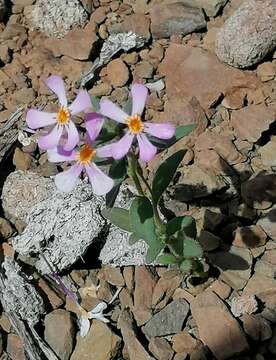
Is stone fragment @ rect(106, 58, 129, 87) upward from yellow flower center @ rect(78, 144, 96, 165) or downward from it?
downward

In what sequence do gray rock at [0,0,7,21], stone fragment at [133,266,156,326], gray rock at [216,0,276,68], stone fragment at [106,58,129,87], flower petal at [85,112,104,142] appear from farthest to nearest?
gray rock at [0,0,7,21] → stone fragment at [106,58,129,87] → gray rock at [216,0,276,68] → stone fragment at [133,266,156,326] → flower petal at [85,112,104,142]

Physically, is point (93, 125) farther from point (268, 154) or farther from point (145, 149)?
point (268, 154)

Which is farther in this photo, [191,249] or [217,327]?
[217,327]

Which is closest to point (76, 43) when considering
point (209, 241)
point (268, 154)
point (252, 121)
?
point (252, 121)

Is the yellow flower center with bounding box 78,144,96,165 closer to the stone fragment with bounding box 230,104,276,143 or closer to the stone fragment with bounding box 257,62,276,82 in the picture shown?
the stone fragment with bounding box 230,104,276,143

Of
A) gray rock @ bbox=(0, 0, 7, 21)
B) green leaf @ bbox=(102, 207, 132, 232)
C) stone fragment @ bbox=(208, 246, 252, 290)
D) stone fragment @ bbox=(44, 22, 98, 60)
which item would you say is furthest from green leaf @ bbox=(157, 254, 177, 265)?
gray rock @ bbox=(0, 0, 7, 21)

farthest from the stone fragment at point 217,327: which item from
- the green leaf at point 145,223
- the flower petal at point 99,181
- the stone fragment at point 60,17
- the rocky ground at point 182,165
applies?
the stone fragment at point 60,17

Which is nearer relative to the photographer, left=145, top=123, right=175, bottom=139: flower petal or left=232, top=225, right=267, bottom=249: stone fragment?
left=145, top=123, right=175, bottom=139: flower petal

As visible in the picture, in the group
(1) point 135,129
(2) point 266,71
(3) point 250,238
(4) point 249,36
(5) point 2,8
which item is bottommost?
(3) point 250,238
